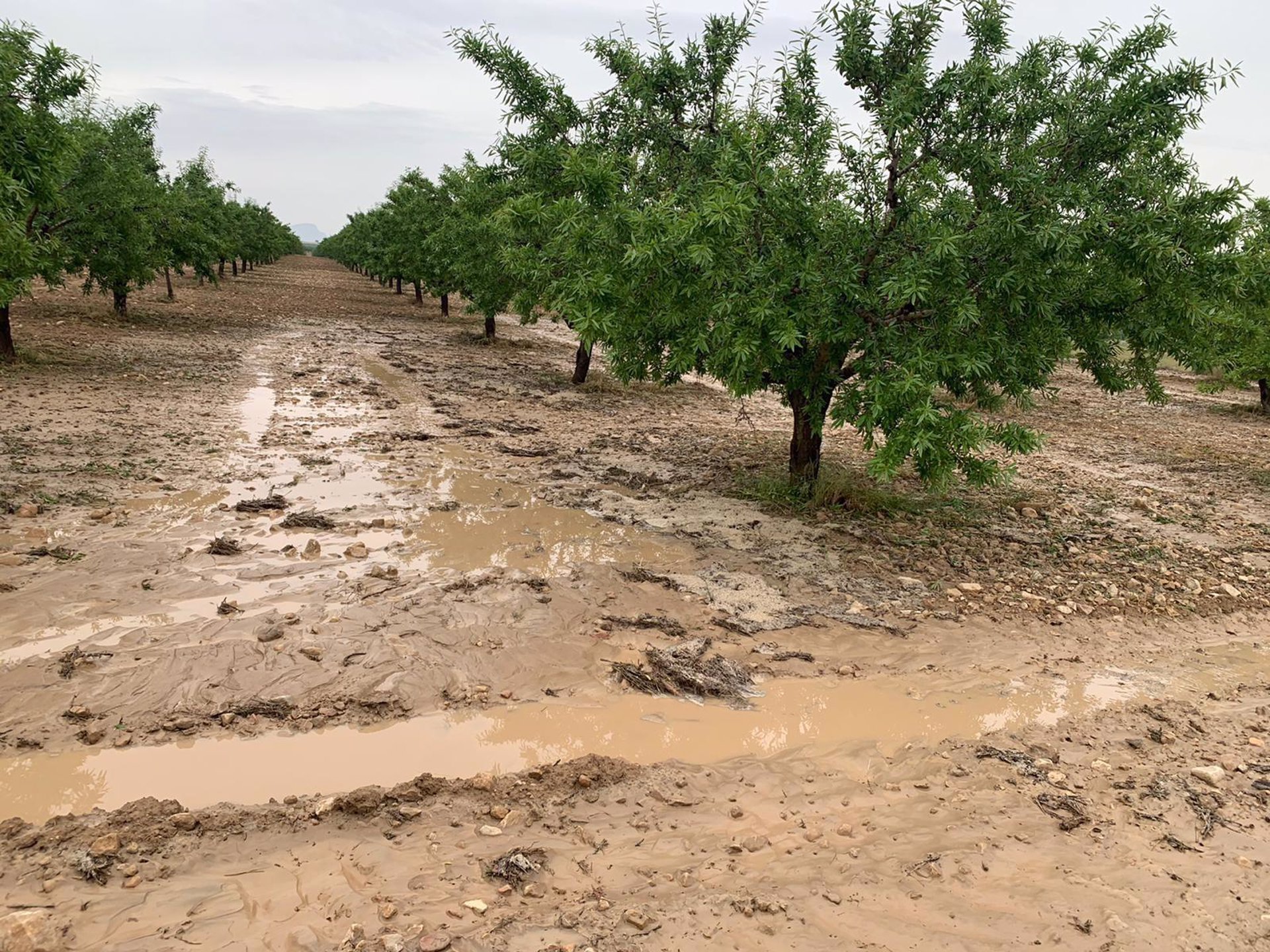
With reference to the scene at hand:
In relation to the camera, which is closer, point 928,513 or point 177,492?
point 177,492

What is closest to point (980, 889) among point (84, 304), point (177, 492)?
point (177, 492)

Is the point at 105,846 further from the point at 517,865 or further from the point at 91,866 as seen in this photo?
the point at 517,865

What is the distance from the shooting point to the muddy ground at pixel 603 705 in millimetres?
3715

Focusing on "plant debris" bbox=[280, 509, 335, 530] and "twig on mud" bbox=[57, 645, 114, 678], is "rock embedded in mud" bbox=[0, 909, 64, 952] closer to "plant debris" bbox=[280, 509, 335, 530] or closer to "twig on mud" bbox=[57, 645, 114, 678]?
"twig on mud" bbox=[57, 645, 114, 678]

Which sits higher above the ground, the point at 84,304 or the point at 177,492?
the point at 84,304

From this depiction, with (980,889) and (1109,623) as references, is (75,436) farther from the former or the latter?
(1109,623)

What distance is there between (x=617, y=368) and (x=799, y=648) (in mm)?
5181

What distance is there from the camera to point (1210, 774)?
4.89 meters

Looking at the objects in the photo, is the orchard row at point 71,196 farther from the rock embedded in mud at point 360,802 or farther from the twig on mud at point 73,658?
the rock embedded in mud at point 360,802

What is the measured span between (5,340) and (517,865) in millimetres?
17689

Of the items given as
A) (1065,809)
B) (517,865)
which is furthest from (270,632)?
(1065,809)

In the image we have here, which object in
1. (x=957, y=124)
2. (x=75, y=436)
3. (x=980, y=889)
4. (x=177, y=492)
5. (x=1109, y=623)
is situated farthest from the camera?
(x=75, y=436)

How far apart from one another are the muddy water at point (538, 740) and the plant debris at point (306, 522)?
3.92 meters

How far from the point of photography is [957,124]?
27.9 ft
